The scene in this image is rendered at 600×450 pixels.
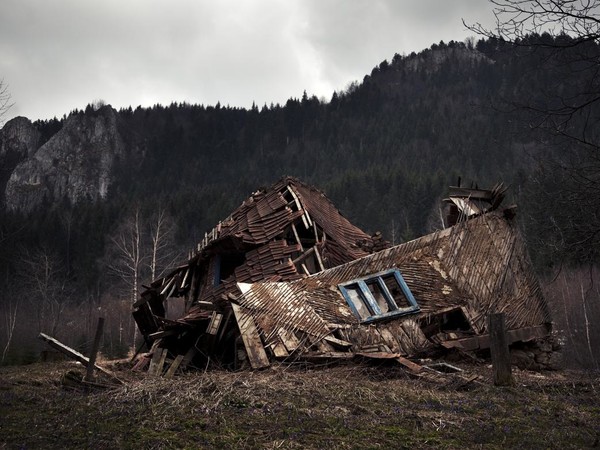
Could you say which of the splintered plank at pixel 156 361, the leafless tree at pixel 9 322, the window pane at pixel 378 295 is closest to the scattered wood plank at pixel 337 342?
the window pane at pixel 378 295

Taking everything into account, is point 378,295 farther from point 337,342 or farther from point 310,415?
point 310,415

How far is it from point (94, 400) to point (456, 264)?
8955 mm

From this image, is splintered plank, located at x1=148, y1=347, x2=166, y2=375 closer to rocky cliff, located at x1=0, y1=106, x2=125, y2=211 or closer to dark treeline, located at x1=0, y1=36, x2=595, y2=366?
dark treeline, located at x1=0, y1=36, x2=595, y2=366

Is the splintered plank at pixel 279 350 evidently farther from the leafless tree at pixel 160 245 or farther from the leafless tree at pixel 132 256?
the leafless tree at pixel 160 245

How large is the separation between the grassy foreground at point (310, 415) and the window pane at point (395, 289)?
358 centimetres

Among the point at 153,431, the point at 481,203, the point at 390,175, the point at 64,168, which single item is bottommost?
the point at 153,431

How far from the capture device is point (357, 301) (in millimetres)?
12734

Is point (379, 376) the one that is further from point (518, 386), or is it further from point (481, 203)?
point (481, 203)

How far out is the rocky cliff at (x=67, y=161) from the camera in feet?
355

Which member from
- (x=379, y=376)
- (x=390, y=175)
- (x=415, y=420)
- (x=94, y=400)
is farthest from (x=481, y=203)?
(x=390, y=175)

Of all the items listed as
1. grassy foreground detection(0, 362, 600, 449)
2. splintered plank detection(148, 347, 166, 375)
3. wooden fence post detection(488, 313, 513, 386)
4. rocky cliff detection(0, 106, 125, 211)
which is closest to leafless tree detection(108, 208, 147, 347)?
splintered plank detection(148, 347, 166, 375)

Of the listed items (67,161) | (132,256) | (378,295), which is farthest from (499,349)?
(67,161)

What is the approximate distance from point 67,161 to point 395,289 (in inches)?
4554

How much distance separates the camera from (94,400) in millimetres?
7527
